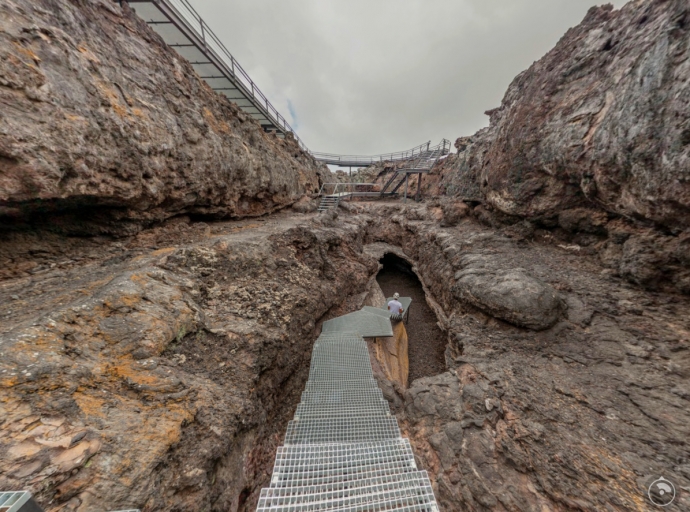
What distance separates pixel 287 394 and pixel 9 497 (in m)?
4.26

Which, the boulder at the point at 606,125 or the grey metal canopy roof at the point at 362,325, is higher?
the boulder at the point at 606,125

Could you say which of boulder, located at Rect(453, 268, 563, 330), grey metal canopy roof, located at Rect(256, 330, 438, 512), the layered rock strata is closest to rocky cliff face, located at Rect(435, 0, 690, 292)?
the layered rock strata

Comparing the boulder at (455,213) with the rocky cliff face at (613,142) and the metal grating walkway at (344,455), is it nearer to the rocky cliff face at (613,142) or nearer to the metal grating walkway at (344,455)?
the rocky cliff face at (613,142)

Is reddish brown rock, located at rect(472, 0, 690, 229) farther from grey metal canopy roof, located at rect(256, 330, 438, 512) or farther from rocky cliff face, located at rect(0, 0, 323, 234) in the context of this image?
rocky cliff face, located at rect(0, 0, 323, 234)

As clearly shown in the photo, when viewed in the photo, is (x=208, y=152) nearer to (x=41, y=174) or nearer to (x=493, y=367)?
(x=41, y=174)

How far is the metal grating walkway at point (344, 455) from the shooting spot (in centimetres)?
289

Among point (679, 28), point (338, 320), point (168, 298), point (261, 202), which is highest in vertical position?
point (679, 28)

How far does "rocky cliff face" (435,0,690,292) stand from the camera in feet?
14.2

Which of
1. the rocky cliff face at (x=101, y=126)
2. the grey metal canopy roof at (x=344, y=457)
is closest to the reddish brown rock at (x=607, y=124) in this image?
the grey metal canopy roof at (x=344, y=457)

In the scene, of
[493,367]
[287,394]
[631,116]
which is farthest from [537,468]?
[631,116]

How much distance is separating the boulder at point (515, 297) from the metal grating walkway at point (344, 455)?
4114 mm

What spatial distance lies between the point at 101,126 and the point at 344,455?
7.15m

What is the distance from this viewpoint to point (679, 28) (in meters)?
4.37

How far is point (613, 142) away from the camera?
523cm
